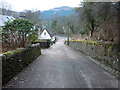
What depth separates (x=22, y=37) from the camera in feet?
39.4

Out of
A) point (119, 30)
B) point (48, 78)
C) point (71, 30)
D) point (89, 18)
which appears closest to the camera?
point (48, 78)

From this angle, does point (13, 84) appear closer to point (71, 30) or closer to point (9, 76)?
point (9, 76)

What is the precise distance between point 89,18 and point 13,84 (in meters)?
17.7

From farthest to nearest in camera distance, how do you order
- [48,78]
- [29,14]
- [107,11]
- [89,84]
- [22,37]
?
[29,14] < [22,37] < [107,11] < [48,78] < [89,84]

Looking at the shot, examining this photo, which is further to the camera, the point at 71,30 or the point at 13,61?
the point at 71,30

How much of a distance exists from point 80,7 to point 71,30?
32219 millimetres

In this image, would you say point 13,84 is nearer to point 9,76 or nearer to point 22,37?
point 9,76

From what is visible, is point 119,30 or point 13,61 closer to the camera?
point 13,61

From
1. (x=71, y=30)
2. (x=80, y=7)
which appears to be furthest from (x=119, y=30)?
(x=71, y=30)

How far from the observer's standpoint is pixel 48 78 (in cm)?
706

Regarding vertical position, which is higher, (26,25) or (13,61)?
(26,25)

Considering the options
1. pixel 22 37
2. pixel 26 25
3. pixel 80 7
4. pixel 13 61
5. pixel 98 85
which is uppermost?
→ pixel 80 7

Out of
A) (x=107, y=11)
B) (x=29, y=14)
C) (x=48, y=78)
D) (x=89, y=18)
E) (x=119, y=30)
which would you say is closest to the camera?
(x=48, y=78)

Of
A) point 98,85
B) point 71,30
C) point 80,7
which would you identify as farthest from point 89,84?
point 71,30
